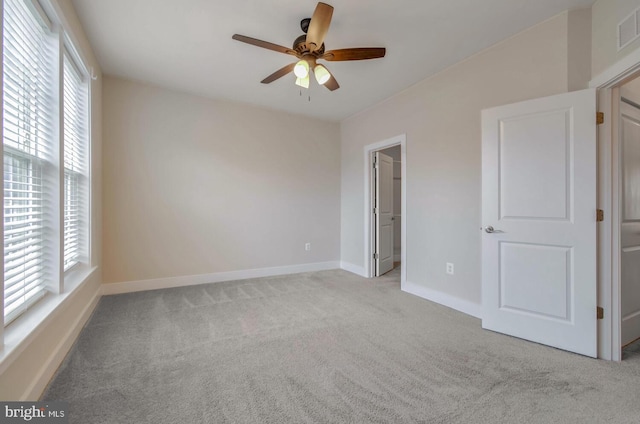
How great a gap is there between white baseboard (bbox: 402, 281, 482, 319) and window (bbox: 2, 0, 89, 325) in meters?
3.48

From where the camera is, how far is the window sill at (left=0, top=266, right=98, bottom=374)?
1.27m

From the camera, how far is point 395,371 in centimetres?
190

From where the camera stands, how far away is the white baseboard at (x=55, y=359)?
1546mm

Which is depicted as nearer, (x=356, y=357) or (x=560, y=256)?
(x=356, y=357)

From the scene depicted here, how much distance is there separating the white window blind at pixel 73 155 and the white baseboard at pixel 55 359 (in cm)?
50

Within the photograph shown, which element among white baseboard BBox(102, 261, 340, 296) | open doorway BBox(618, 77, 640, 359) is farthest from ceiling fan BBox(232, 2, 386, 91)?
white baseboard BBox(102, 261, 340, 296)

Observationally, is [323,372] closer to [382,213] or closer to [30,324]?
[30,324]

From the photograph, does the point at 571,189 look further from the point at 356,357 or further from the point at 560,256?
the point at 356,357

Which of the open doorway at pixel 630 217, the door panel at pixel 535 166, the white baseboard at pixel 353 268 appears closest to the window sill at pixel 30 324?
the door panel at pixel 535 166

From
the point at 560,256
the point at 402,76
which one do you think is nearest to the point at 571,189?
the point at 560,256

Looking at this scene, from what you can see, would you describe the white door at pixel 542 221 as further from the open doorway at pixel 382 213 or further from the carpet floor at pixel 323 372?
the open doorway at pixel 382 213

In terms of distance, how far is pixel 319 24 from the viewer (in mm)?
1904

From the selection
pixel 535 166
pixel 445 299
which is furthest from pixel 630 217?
pixel 445 299

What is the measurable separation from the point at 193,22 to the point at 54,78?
111 cm
